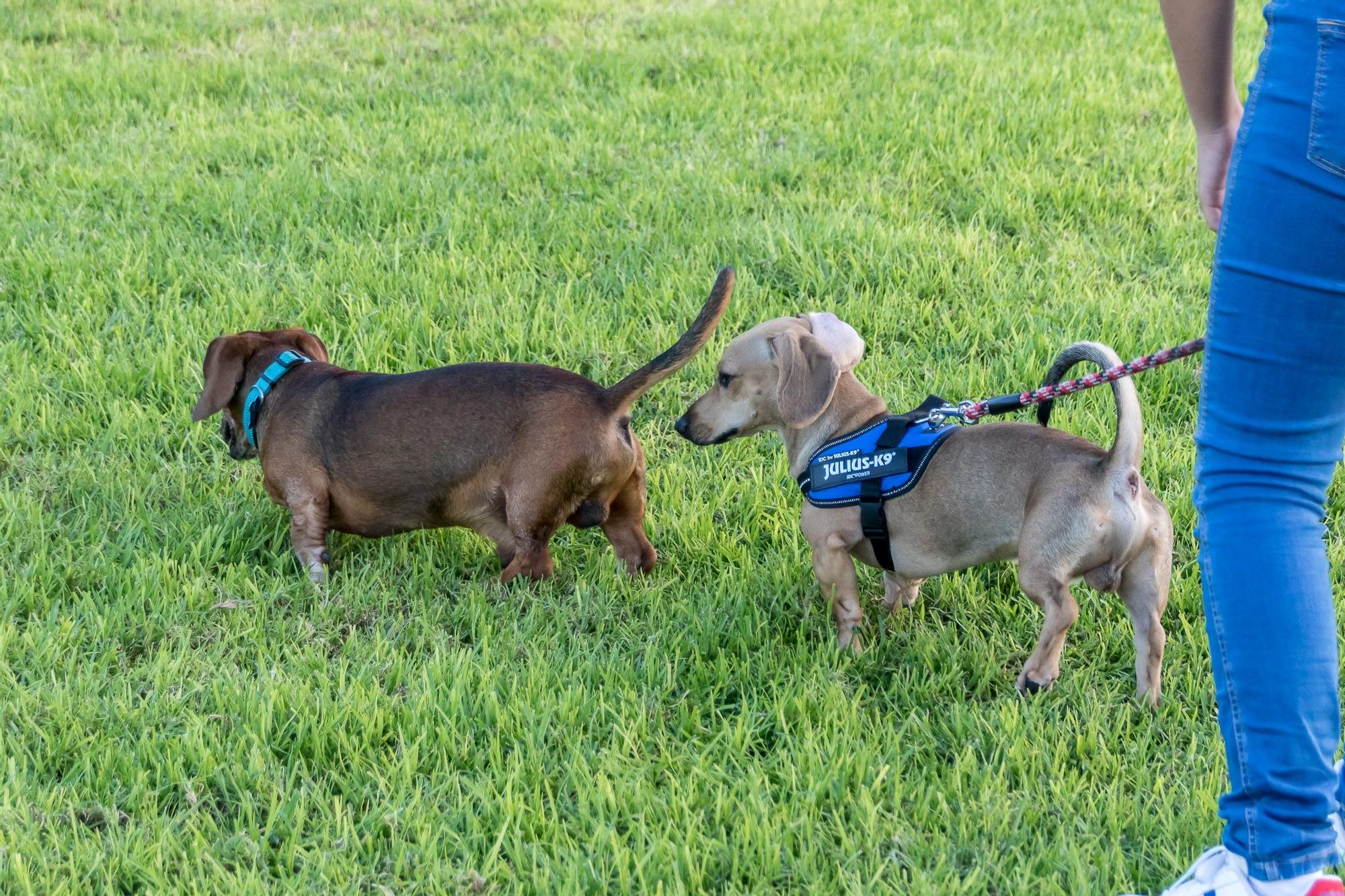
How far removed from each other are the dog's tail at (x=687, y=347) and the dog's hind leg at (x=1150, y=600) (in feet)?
4.72

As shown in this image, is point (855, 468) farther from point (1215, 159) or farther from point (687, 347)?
point (1215, 159)

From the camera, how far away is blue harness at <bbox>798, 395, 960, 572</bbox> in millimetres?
3650

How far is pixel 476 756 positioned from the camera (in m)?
3.17

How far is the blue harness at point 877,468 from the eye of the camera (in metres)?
3.65

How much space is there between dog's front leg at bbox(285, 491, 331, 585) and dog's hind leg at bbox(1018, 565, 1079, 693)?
89.6 inches

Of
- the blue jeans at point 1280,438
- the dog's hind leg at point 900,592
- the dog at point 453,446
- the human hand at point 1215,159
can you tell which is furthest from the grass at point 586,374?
the human hand at point 1215,159

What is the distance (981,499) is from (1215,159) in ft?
3.69

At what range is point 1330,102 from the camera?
78.5 inches

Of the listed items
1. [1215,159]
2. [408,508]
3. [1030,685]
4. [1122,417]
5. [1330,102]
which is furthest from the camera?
[408,508]

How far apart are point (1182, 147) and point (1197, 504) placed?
18.1ft

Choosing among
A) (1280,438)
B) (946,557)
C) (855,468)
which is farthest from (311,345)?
(1280,438)

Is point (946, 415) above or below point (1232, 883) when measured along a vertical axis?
above

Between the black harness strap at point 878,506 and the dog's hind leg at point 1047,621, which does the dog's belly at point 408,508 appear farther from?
the dog's hind leg at point 1047,621

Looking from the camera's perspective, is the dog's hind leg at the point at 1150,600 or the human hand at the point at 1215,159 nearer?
the human hand at the point at 1215,159
